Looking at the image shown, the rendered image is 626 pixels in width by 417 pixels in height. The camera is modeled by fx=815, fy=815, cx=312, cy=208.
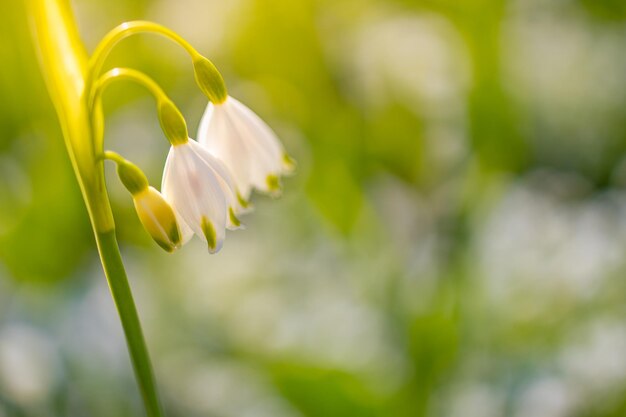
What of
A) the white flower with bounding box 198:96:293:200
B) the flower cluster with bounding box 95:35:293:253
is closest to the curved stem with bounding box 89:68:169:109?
the flower cluster with bounding box 95:35:293:253

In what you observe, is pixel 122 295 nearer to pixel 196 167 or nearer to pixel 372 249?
pixel 196 167

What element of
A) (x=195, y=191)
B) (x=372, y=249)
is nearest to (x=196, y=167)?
(x=195, y=191)

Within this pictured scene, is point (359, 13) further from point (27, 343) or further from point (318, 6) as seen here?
point (27, 343)

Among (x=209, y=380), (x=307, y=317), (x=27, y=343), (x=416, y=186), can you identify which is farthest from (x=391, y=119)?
(x=27, y=343)

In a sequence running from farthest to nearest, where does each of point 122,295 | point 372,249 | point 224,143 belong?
1. point 372,249
2. point 224,143
3. point 122,295

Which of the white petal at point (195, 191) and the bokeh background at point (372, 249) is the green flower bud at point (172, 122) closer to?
the white petal at point (195, 191)

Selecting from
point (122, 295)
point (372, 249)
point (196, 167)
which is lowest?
point (122, 295)

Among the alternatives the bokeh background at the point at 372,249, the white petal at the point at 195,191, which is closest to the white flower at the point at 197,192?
the white petal at the point at 195,191
